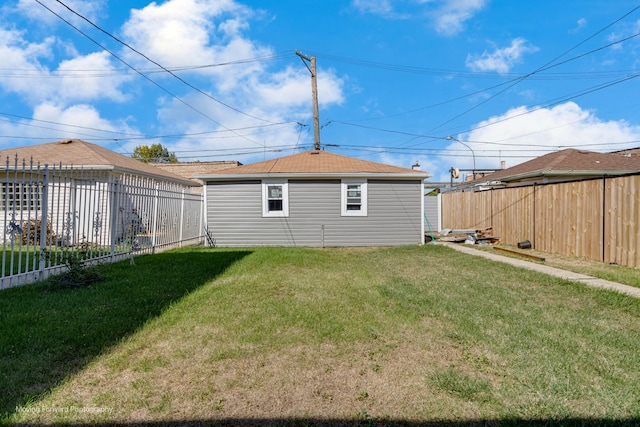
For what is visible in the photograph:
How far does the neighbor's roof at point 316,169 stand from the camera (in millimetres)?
12523

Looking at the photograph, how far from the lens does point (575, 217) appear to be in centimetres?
939

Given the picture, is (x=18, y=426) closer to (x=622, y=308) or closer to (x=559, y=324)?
(x=559, y=324)

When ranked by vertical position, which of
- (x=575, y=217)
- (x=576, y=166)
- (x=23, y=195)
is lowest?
(x=575, y=217)

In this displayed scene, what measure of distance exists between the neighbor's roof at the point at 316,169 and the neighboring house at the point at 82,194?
7.34 feet

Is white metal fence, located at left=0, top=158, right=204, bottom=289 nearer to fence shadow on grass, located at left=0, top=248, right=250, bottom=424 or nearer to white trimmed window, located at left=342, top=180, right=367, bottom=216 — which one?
fence shadow on grass, located at left=0, top=248, right=250, bottom=424

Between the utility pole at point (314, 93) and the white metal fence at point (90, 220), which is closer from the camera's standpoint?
the white metal fence at point (90, 220)

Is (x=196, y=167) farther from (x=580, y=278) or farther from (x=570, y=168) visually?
(x=580, y=278)

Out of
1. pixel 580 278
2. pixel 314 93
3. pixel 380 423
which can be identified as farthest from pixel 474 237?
pixel 380 423

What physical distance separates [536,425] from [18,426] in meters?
3.04

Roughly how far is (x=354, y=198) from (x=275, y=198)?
2.77 m

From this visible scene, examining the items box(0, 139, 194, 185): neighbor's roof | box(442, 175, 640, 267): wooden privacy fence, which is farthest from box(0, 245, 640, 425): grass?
box(0, 139, 194, 185): neighbor's roof

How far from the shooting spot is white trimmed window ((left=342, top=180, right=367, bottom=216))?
1286 cm

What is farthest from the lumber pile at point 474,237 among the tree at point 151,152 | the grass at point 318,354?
the tree at point 151,152

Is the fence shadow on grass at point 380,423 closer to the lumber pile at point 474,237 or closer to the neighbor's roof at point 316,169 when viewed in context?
the neighbor's roof at point 316,169
